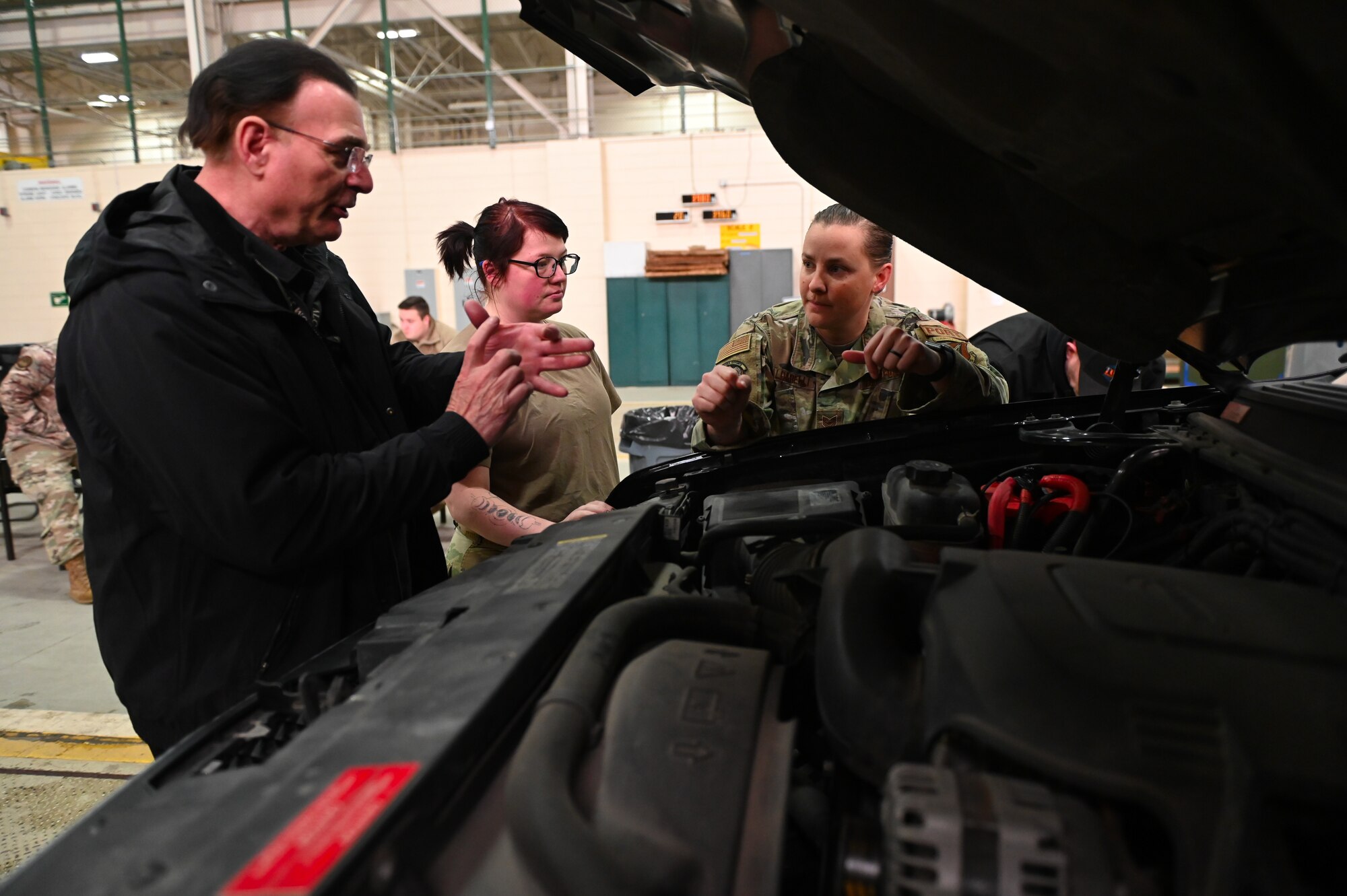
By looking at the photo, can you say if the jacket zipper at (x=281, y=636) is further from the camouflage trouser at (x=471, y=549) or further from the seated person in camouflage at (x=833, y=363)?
the seated person in camouflage at (x=833, y=363)

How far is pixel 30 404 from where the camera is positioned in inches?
172

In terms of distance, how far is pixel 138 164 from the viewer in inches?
332

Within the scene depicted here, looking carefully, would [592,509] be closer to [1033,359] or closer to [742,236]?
[1033,359]

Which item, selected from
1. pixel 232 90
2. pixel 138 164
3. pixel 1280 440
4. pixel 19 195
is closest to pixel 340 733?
pixel 232 90

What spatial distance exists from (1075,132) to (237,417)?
1167 millimetres

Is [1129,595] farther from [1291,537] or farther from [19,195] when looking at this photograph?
[19,195]

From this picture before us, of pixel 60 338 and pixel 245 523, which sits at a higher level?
pixel 60 338

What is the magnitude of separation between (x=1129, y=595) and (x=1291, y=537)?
466 mm

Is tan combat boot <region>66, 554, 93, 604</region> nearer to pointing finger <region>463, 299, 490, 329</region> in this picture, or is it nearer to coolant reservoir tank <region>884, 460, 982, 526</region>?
pointing finger <region>463, 299, 490, 329</region>

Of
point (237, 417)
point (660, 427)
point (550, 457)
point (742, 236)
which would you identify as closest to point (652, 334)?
point (742, 236)

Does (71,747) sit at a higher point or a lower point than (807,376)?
lower

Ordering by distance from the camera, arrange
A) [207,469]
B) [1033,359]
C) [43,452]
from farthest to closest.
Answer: [43,452], [1033,359], [207,469]

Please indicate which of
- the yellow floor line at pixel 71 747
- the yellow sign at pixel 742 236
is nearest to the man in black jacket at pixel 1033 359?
the yellow floor line at pixel 71 747

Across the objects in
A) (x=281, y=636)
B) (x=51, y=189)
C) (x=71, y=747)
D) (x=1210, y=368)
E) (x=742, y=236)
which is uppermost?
(x=51, y=189)
